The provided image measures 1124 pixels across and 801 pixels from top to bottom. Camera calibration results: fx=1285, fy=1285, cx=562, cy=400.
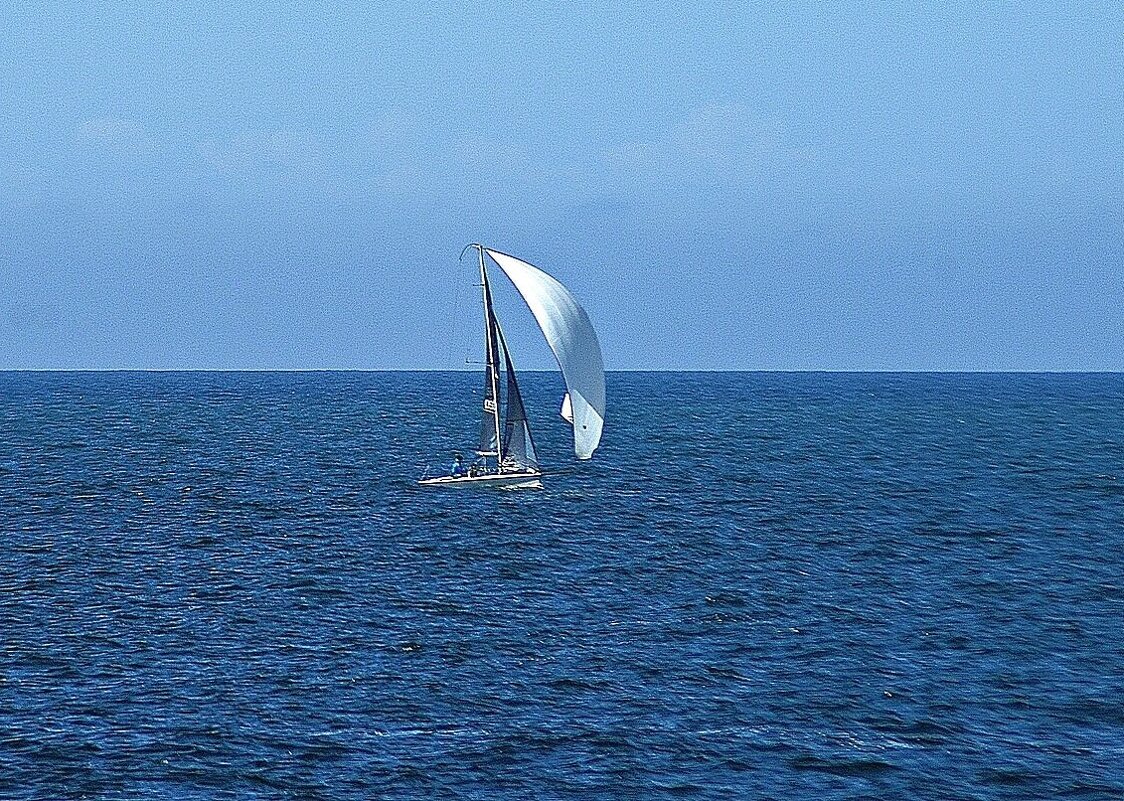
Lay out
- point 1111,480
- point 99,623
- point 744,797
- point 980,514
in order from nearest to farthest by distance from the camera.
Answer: point 744,797, point 99,623, point 980,514, point 1111,480

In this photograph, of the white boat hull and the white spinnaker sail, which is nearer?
the white spinnaker sail

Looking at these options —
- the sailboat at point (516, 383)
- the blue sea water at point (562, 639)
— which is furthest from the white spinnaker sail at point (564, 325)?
the blue sea water at point (562, 639)

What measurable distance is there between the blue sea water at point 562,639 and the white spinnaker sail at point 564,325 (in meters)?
8.31

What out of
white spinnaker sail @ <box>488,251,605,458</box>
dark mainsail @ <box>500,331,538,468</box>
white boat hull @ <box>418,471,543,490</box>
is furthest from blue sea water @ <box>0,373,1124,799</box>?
white spinnaker sail @ <box>488,251,605,458</box>

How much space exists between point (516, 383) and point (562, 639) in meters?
33.7

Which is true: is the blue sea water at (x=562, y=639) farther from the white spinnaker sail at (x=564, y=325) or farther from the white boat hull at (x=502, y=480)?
the white spinnaker sail at (x=564, y=325)

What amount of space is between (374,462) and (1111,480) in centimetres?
6019

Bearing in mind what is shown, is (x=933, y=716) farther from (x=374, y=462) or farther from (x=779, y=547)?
(x=374, y=462)

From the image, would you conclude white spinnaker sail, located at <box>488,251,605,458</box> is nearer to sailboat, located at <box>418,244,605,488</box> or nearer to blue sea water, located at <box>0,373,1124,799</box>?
sailboat, located at <box>418,244,605,488</box>

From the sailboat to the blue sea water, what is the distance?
3160 mm

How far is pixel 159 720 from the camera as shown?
3806 centimetres

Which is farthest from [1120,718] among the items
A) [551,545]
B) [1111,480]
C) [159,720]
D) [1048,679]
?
[1111,480]

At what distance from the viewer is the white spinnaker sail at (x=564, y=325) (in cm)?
Result: 7581

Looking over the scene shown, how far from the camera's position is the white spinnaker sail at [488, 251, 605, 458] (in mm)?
75812
